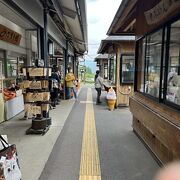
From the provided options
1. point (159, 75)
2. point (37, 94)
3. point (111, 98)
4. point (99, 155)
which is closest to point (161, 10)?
point (159, 75)

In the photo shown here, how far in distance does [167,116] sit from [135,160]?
3.51 ft

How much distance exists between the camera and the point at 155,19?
377 centimetres

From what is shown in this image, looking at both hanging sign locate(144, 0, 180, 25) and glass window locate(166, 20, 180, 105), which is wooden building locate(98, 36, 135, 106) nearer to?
hanging sign locate(144, 0, 180, 25)

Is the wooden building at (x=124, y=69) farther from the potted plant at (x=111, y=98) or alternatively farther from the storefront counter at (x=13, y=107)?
the storefront counter at (x=13, y=107)

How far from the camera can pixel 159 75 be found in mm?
3652

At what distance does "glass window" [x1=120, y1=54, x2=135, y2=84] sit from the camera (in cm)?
879

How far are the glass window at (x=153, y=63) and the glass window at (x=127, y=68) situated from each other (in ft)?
13.8

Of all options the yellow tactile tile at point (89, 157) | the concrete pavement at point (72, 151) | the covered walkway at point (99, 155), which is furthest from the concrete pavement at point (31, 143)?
the yellow tactile tile at point (89, 157)

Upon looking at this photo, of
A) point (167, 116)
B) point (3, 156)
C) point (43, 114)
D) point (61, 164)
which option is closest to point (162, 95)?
point (167, 116)

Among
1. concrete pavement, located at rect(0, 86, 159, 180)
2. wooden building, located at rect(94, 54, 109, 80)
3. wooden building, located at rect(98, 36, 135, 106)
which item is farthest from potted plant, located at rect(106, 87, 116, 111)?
wooden building, located at rect(94, 54, 109, 80)

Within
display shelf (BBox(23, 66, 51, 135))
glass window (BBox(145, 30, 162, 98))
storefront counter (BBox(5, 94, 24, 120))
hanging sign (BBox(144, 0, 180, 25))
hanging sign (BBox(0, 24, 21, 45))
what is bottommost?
storefront counter (BBox(5, 94, 24, 120))

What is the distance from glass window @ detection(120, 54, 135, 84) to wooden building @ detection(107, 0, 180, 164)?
372 centimetres

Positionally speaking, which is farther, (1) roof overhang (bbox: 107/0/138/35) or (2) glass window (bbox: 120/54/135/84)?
(2) glass window (bbox: 120/54/135/84)

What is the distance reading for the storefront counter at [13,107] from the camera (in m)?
6.42
